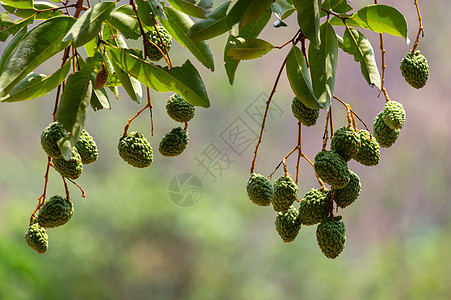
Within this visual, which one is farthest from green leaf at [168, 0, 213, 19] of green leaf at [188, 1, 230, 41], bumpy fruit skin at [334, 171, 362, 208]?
bumpy fruit skin at [334, 171, 362, 208]

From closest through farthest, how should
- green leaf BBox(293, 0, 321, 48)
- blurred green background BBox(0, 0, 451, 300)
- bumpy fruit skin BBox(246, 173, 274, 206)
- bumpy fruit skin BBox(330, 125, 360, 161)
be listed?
green leaf BBox(293, 0, 321, 48), bumpy fruit skin BBox(330, 125, 360, 161), bumpy fruit skin BBox(246, 173, 274, 206), blurred green background BBox(0, 0, 451, 300)

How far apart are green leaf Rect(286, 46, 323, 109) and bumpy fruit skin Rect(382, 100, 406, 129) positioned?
0.21 meters

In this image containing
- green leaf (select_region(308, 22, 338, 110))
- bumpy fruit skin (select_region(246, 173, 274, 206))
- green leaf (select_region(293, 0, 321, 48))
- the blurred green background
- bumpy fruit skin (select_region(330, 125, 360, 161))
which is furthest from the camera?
the blurred green background

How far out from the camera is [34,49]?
2.24 ft

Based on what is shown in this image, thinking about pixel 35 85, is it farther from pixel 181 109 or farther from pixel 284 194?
pixel 284 194

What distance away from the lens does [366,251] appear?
5035 mm

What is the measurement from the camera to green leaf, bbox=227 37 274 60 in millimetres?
732

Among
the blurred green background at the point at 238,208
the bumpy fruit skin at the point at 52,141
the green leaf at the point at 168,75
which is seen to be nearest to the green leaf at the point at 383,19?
the green leaf at the point at 168,75

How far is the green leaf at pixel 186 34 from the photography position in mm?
792

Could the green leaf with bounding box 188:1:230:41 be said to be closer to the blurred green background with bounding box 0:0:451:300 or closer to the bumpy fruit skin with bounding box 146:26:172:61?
the bumpy fruit skin with bounding box 146:26:172:61

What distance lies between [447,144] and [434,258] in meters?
1.08

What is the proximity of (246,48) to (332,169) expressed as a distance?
205 millimetres

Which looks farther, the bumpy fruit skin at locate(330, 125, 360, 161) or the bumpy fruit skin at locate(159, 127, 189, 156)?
the bumpy fruit skin at locate(159, 127, 189, 156)

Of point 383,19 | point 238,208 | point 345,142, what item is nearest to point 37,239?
point 345,142
